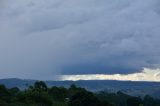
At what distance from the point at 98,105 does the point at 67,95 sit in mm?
40107

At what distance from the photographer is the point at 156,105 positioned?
7441 inches

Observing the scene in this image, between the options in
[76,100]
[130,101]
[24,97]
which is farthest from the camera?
[130,101]

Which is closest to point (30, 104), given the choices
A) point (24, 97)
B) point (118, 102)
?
point (24, 97)

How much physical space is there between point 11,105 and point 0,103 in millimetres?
2766

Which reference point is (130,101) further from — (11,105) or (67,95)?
(11,105)

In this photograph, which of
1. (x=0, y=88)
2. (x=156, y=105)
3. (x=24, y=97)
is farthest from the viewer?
(x=156, y=105)

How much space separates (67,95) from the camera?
15275cm

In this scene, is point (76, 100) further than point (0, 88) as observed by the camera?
No

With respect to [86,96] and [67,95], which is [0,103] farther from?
[67,95]

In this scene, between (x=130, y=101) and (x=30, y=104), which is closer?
(x=30, y=104)

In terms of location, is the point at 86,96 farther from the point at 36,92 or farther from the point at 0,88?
the point at 0,88

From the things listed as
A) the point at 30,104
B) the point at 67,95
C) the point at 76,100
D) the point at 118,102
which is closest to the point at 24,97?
the point at 30,104

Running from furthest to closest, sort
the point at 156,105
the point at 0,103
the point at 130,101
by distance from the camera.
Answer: the point at 156,105 → the point at 130,101 → the point at 0,103

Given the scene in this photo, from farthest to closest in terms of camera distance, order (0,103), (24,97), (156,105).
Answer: (156,105)
(24,97)
(0,103)
